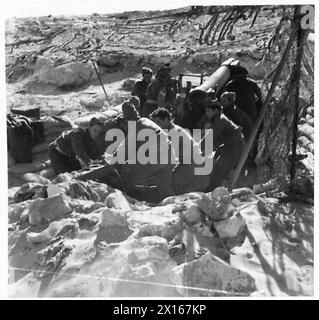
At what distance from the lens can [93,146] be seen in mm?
5781

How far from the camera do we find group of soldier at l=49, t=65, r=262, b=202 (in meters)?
5.37

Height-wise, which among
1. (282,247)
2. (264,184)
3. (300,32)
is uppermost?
(300,32)

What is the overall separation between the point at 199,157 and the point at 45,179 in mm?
1491

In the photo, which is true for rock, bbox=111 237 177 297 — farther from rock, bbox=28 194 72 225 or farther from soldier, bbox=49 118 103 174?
soldier, bbox=49 118 103 174

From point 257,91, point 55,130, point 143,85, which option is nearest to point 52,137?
point 55,130

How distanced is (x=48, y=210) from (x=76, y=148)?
1.02 metres

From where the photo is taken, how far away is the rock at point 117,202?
198 inches

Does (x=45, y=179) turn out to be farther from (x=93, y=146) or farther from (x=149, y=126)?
(x=149, y=126)

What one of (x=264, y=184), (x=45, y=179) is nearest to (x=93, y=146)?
(x=45, y=179)

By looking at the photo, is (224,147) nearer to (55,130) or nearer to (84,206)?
(84,206)

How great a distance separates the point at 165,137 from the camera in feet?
17.4

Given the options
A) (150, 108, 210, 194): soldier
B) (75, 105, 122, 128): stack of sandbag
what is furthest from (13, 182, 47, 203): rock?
(150, 108, 210, 194): soldier

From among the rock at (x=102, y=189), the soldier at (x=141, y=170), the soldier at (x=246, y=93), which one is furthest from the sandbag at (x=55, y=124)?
the soldier at (x=246, y=93)
